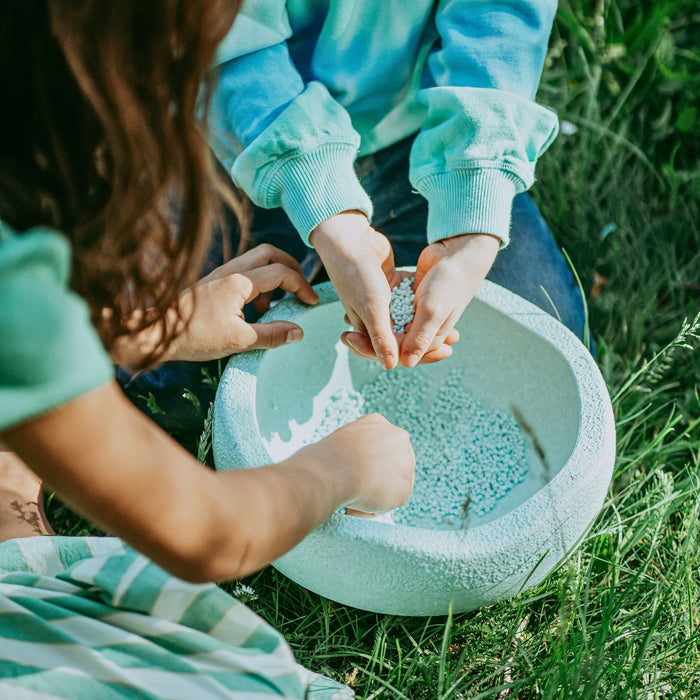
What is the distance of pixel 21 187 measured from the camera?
719 mm

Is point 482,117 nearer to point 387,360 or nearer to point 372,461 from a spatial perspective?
point 387,360

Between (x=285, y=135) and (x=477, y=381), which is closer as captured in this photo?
(x=285, y=135)

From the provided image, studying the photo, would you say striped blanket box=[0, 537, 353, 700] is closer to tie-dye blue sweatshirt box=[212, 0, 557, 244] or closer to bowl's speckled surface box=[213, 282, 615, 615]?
bowl's speckled surface box=[213, 282, 615, 615]

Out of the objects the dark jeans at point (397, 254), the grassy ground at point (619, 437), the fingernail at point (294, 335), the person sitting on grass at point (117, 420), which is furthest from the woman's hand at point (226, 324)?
the grassy ground at point (619, 437)

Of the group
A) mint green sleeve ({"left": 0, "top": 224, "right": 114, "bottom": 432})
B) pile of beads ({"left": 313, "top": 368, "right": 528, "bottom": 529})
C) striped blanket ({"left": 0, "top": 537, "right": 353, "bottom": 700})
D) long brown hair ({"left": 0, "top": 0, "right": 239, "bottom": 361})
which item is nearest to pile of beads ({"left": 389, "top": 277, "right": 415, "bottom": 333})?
pile of beads ({"left": 313, "top": 368, "right": 528, "bottom": 529})

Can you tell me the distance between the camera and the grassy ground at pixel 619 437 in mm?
1007

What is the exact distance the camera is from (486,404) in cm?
122

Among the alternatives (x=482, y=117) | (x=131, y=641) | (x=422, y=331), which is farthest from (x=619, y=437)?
(x=131, y=641)

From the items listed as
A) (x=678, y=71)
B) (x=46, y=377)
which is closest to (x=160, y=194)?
(x=46, y=377)

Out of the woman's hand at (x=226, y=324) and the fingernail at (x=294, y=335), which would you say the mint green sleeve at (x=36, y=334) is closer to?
the woman's hand at (x=226, y=324)

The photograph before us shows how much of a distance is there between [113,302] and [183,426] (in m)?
0.52

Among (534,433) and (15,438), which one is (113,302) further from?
(534,433)

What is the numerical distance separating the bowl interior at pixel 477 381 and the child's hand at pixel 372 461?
7.3 inches

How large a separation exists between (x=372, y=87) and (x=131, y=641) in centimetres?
95
